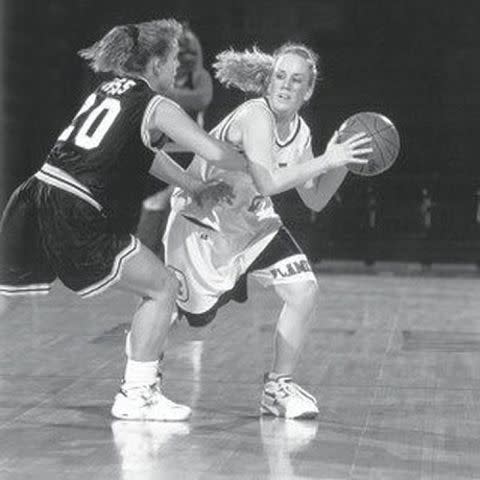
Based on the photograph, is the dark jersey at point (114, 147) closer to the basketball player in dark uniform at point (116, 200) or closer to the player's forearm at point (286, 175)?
the basketball player in dark uniform at point (116, 200)

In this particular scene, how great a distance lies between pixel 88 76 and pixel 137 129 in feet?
37.1

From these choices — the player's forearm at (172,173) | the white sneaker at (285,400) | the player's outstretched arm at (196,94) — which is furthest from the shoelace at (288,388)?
the player's outstretched arm at (196,94)

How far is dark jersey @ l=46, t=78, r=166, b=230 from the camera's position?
611cm

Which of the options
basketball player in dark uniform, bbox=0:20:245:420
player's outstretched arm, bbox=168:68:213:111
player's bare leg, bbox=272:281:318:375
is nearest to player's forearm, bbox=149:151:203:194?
basketball player in dark uniform, bbox=0:20:245:420

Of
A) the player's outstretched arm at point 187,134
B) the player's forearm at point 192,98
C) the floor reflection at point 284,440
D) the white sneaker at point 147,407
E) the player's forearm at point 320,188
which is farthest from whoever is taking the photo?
the player's forearm at point 192,98

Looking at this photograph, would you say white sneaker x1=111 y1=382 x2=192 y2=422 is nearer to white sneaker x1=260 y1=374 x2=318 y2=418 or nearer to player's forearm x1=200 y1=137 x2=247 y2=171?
white sneaker x1=260 y1=374 x2=318 y2=418

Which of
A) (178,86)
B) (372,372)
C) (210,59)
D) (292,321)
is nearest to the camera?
(292,321)

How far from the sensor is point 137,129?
6121 millimetres

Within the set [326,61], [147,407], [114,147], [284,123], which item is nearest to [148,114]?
[114,147]

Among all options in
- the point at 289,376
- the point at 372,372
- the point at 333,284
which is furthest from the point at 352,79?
the point at 289,376

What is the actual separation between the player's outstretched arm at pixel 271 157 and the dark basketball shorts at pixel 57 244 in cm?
55

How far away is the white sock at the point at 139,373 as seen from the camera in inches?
249

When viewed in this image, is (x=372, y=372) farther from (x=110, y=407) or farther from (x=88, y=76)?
(x=88, y=76)

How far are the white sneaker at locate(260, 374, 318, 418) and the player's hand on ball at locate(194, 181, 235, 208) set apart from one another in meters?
0.74
